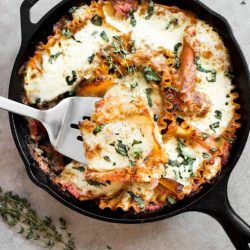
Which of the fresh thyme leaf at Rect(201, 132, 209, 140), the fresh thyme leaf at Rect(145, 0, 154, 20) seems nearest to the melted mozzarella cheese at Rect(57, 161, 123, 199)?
the fresh thyme leaf at Rect(201, 132, 209, 140)

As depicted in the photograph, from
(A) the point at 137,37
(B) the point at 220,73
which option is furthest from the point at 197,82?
(A) the point at 137,37

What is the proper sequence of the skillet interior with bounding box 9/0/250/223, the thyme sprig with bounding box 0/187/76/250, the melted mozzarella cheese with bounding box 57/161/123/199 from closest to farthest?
1. the skillet interior with bounding box 9/0/250/223
2. the melted mozzarella cheese with bounding box 57/161/123/199
3. the thyme sprig with bounding box 0/187/76/250

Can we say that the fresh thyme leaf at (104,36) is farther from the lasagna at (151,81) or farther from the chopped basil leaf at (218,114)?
the chopped basil leaf at (218,114)

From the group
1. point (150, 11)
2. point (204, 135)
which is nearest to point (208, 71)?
point (204, 135)

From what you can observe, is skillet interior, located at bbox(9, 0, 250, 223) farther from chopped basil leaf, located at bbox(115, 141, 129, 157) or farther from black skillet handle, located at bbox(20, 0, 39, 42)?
chopped basil leaf, located at bbox(115, 141, 129, 157)

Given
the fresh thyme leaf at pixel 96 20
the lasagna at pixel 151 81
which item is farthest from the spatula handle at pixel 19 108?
the fresh thyme leaf at pixel 96 20

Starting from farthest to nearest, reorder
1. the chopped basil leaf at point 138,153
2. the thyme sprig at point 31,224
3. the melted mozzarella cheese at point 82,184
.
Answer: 1. the thyme sprig at point 31,224
2. the melted mozzarella cheese at point 82,184
3. the chopped basil leaf at point 138,153

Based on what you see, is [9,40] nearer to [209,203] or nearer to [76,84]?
[76,84]
